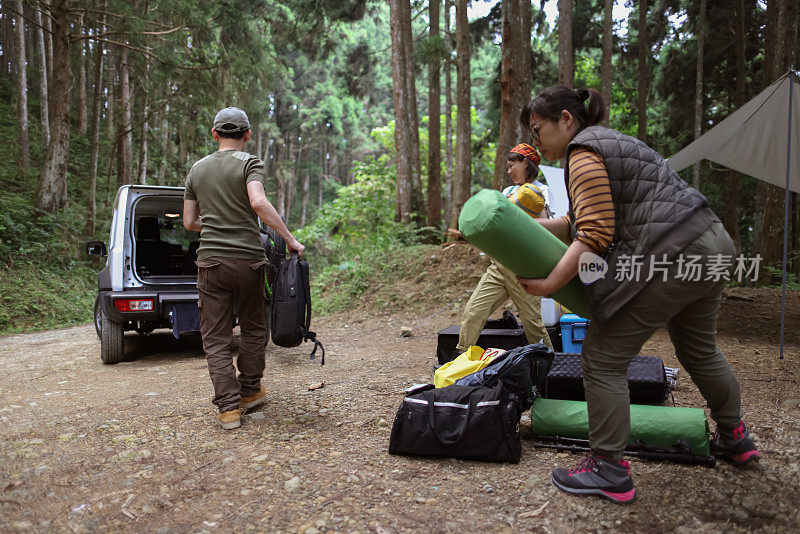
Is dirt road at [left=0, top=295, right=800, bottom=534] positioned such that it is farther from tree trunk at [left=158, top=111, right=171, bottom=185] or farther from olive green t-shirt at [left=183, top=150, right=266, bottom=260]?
tree trunk at [left=158, top=111, right=171, bottom=185]

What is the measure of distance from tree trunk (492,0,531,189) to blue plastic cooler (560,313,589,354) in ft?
15.4

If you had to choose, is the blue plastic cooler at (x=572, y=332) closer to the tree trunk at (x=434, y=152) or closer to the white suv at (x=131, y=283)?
the white suv at (x=131, y=283)

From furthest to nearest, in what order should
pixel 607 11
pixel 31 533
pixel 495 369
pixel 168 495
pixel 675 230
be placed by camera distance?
pixel 607 11
pixel 495 369
pixel 168 495
pixel 675 230
pixel 31 533

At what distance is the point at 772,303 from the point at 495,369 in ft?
21.6

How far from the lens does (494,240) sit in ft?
6.79

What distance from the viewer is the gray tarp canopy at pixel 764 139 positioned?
565cm

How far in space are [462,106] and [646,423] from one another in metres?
10.0

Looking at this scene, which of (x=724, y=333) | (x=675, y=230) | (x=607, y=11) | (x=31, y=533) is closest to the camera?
(x=31, y=533)

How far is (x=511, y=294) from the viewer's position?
415cm

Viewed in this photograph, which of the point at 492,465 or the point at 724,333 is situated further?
the point at 724,333

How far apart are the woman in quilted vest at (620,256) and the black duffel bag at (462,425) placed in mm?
420

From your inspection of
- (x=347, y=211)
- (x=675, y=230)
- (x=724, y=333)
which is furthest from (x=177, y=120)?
(x=675, y=230)

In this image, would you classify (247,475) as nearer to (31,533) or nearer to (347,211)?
→ (31,533)

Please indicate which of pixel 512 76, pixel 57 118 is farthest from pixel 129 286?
pixel 57 118
